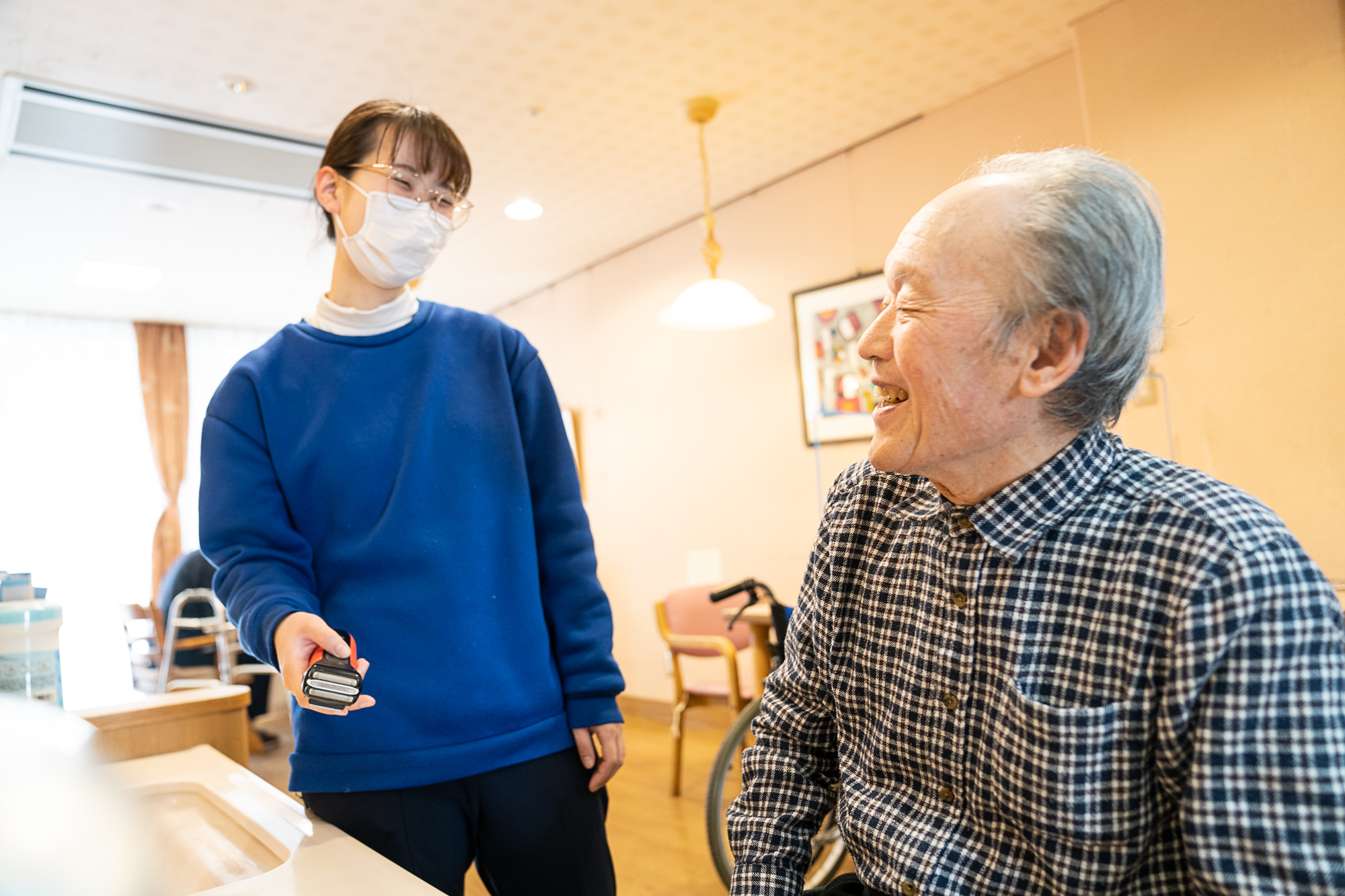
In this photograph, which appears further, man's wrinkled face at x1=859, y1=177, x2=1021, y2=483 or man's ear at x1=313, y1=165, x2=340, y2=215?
man's ear at x1=313, y1=165, x2=340, y2=215

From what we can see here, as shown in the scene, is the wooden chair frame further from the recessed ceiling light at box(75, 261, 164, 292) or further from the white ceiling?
the recessed ceiling light at box(75, 261, 164, 292)

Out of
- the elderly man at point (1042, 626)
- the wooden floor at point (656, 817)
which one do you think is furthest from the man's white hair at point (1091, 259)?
the wooden floor at point (656, 817)

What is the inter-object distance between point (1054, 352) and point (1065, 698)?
304 millimetres

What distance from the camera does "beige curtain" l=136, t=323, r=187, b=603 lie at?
20.8ft

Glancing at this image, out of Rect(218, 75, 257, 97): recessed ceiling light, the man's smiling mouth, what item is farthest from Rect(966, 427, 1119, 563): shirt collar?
Rect(218, 75, 257, 97): recessed ceiling light

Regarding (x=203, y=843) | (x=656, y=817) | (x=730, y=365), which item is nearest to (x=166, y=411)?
(x=730, y=365)

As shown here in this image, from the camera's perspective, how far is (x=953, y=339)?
31.0 inches

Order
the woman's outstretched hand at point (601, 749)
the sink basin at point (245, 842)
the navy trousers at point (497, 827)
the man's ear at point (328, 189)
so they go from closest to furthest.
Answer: the sink basin at point (245, 842)
the navy trousers at point (497, 827)
the woman's outstretched hand at point (601, 749)
the man's ear at point (328, 189)

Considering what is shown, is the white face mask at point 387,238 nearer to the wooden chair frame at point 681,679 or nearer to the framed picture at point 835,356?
the wooden chair frame at point 681,679

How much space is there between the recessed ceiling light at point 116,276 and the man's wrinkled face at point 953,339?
5.41m

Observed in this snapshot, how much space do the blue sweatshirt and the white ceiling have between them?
140 centimetres

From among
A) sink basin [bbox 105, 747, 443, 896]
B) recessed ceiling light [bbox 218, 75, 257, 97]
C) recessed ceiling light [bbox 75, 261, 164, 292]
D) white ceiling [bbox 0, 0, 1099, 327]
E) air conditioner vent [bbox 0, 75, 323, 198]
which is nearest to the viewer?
sink basin [bbox 105, 747, 443, 896]

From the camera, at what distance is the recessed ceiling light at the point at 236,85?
3.04 meters

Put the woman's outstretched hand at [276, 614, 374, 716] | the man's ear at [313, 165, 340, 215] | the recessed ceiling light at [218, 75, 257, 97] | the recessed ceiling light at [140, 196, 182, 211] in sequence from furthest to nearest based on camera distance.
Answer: the recessed ceiling light at [140, 196, 182, 211] → the recessed ceiling light at [218, 75, 257, 97] → the man's ear at [313, 165, 340, 215] → the woman's outstretched hand at [276, 614, 374, 716]
